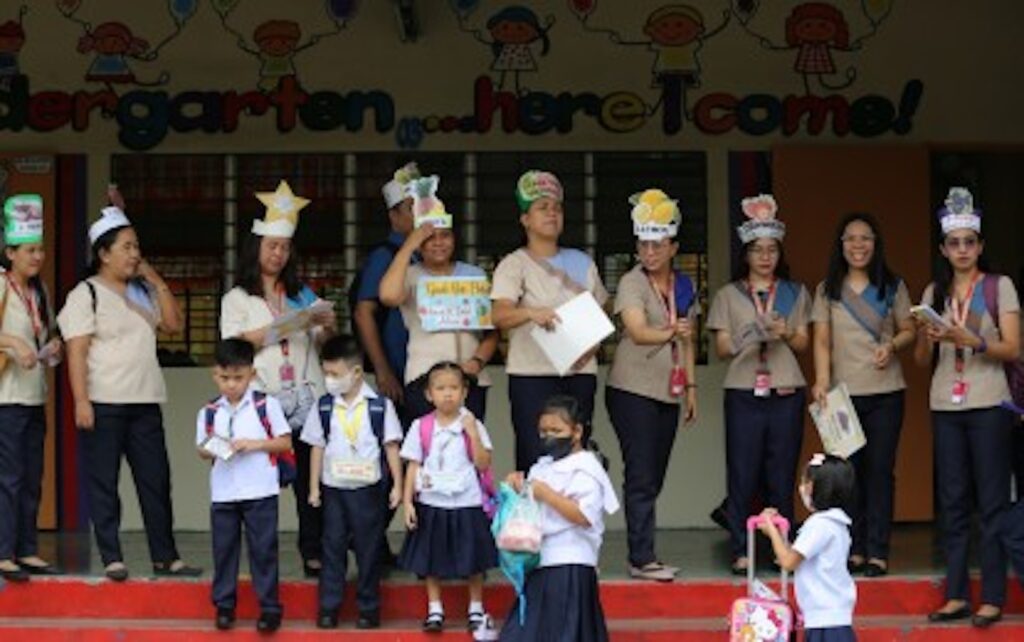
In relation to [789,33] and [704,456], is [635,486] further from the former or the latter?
[789,33]

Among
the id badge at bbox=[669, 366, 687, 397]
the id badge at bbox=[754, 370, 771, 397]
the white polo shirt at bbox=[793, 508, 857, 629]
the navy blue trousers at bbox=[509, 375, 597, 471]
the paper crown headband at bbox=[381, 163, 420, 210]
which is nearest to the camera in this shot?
the white polo shirt at bbox=[793, 508, 857, 629]

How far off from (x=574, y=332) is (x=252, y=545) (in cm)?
171

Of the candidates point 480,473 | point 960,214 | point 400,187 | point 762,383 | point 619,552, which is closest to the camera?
point 480,473

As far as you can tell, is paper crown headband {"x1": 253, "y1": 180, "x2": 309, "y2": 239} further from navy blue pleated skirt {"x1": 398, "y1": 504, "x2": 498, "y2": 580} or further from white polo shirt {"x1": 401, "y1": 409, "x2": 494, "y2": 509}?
navy blue pleated skirt {"x1": 398, "y1": 504, "x2": 498, "y2": 580}

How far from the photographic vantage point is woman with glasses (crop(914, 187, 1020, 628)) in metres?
7.59

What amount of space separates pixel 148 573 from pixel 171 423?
2.15 metres

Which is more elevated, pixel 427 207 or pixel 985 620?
pixel 427 207

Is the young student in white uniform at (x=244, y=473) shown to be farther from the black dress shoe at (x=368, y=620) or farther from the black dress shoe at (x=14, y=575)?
the black dress shoe at (x=14, y=575)

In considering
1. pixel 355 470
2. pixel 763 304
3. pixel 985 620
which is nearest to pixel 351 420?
pixel 355 470

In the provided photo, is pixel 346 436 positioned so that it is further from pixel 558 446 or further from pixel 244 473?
pixel 558 446

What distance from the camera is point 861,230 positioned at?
8016mm

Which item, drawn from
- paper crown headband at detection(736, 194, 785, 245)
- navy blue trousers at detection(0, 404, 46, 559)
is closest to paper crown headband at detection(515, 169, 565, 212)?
paper crown headband at detection(736, 194, 785, 245)

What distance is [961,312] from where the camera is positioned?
7.69 metres

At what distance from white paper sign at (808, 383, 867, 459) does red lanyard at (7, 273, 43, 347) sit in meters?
3.69
